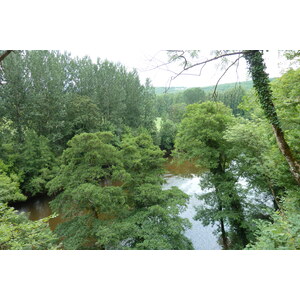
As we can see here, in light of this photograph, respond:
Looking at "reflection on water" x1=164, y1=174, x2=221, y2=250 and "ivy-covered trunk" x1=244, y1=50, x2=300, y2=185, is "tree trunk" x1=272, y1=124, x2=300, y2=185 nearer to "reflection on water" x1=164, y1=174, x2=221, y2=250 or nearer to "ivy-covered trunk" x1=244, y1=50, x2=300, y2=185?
"ivy-covered trunk" x1=244, y1=50, x2=300, y2=185

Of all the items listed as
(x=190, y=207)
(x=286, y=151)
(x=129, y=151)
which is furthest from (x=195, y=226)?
(x=286, y=151)

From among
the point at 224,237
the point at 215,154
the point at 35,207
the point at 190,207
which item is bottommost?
the point at 224,237

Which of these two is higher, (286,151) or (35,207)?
(286,151)

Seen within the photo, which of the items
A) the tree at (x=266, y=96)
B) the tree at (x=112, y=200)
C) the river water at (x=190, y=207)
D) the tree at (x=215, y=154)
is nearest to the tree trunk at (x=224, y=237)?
the tree at (x=215, y=154)

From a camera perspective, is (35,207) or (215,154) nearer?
(35,207)

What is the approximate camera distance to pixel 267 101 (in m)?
2.93

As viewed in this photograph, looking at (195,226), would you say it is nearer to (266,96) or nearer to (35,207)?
(266,96)

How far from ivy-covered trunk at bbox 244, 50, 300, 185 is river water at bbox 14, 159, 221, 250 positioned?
213 cm

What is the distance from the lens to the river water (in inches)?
165

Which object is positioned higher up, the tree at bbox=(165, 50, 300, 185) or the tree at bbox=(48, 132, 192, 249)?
the tree at bbox=(165, 50, 300, 185)

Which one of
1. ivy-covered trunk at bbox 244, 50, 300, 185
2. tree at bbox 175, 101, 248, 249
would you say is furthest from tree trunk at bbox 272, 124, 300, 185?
tree at bbox 175, 101, 248, 249

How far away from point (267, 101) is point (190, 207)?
3492 mm

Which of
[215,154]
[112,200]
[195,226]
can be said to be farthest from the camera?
[215,154]

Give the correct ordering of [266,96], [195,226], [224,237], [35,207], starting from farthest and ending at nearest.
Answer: [195,226] < [224,237] < [35,207] < [266,96]
